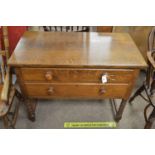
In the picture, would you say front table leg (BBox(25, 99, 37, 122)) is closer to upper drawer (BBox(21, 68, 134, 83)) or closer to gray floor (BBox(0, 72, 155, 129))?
gray floor (BBox(0, 72, 155, 129))

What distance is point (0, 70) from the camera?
138cm

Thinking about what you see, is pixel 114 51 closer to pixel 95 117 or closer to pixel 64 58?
pixel 64 58

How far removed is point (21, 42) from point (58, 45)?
0.29 metres

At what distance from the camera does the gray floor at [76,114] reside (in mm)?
1540

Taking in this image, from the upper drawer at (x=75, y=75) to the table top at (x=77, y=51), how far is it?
0.05 meters

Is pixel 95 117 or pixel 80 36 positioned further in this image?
pixel 95 117

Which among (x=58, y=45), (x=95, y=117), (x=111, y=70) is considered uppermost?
(x=58, y=45)

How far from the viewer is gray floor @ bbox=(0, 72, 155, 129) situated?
154cm

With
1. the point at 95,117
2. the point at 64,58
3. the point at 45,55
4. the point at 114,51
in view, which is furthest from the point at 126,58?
the point at 95,117

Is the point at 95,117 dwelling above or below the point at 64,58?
below

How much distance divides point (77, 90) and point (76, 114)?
1.62 feet

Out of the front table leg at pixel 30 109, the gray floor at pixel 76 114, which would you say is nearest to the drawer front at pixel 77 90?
the front table leg at pixel 30 109

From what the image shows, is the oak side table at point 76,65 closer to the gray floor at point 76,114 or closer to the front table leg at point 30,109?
the front table leg at point 30,109

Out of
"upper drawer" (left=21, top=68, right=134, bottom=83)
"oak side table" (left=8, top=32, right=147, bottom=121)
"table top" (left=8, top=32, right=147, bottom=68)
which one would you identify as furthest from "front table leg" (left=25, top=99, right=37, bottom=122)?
"table top" (left=8, top=32, right=147, bottom=68)
